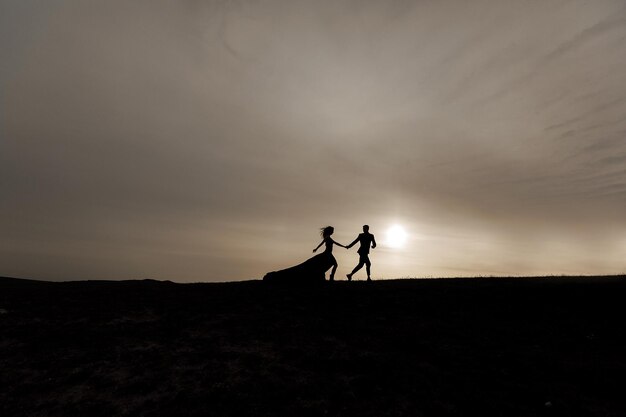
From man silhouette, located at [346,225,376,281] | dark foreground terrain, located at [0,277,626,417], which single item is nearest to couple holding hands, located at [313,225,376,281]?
man silhouette, located at [346,225,376,281]

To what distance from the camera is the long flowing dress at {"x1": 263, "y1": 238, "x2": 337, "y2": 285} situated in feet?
52.2

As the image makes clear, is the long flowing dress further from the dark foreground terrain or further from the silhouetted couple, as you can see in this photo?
the dark foreground terrain

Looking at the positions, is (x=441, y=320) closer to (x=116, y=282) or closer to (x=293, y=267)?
(x=293, y=267)

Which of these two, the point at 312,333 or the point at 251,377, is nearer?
the point at 251,377

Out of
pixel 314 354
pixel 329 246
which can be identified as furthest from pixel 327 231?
pixel 314 354

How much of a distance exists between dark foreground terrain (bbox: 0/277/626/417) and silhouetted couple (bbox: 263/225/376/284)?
274 centimetres

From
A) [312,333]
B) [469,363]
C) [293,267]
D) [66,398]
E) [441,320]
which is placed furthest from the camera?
[293,267]

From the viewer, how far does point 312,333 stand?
365 inches

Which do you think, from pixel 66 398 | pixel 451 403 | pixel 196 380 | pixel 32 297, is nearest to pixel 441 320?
pixel 451 403

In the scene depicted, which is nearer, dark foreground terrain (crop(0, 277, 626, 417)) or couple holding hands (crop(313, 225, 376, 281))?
dark foreground terrain (crop(0, 277, 626, 417))

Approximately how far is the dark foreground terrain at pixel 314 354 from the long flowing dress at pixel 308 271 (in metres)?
2.67

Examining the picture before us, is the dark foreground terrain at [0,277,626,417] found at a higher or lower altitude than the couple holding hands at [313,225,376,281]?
lower

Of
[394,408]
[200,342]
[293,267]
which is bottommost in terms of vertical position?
[394,408]

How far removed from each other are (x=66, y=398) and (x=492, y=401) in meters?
7.34
